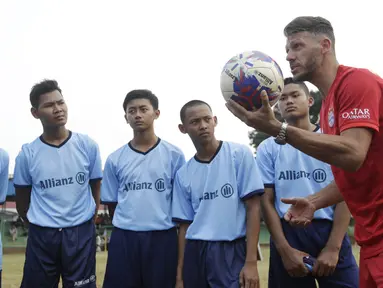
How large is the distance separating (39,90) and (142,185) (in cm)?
170

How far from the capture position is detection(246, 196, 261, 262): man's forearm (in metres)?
→ 4.93

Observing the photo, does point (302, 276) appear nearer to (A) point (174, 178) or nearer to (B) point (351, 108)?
(A) point (174, 178)

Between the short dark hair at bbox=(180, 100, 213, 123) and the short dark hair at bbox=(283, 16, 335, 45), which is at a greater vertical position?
the short dark hair at bbox=(283, 16, 335, 45)

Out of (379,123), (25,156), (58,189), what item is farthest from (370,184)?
(25,156)

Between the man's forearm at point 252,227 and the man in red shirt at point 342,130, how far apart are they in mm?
1185

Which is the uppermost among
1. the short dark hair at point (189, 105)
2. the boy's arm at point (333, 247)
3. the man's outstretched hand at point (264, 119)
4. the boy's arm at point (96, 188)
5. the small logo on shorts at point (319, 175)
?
the short dark hair at point (189, 105)

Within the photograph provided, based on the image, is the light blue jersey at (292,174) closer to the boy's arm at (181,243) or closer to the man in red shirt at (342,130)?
the boy's arm at (181,243)

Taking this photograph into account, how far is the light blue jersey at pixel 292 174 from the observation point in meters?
5.12

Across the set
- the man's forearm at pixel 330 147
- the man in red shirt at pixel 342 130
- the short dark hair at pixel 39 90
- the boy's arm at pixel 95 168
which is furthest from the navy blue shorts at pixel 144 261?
the man's forearm at pixel 330 147

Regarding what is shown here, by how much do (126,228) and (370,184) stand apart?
9.75 feet

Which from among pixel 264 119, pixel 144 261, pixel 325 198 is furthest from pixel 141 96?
pixel 264 119

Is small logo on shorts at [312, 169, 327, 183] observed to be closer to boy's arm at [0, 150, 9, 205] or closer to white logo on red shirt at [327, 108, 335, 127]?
white logo on red shirt at [327, 108, 335, 127]

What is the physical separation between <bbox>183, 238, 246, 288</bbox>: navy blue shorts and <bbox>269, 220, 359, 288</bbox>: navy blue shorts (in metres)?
0.39

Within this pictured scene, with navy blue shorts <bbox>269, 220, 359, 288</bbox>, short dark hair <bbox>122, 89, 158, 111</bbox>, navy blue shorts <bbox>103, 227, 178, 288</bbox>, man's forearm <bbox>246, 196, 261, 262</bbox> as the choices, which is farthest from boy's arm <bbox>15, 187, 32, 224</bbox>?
navy blue shorts <bbox>269, 220, 359, 288</bbox>
